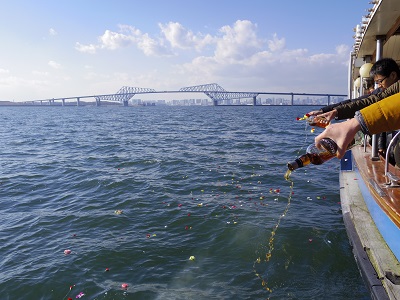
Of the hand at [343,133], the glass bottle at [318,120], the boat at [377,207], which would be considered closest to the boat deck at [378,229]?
the boat at [377,207]

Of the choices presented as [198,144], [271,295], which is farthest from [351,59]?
[198,144]

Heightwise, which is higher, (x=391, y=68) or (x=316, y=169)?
(x=391, y=68)

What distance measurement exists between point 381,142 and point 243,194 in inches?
190

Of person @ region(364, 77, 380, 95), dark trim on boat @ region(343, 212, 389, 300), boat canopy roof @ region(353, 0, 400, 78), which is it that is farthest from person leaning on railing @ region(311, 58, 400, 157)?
dark trim on boat @ region(343, 212, 389, 300)

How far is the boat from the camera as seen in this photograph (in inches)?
166

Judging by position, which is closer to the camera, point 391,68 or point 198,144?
point 391,68

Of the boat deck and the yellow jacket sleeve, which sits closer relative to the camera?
the yellow jacket sleeve

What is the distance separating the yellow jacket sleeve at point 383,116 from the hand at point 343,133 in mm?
63

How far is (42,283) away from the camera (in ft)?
20.2

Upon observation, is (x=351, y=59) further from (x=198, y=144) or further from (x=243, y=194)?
(x=198, y=144)

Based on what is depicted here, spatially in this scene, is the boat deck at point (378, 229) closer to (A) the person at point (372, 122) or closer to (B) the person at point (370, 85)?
(B) the person at point (370, 85)

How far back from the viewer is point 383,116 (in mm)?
1823

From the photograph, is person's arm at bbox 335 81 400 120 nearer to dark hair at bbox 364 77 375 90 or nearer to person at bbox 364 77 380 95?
person at bbox 364 77 380 95

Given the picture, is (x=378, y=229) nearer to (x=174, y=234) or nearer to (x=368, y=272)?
(x=368, y=272)
